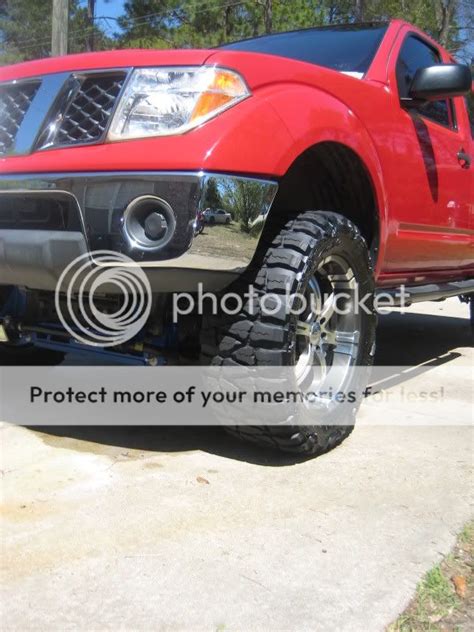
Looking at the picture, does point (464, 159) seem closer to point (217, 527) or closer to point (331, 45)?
point (331, 45)

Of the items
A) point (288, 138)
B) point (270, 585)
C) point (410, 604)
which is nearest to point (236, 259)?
point (288, 138)

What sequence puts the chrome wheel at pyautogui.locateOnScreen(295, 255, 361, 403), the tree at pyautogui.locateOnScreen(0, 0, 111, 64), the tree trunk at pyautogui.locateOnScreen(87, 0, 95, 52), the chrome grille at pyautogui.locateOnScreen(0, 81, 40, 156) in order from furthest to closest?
the tree at pyautogui.locateOnScreen(0, 0, 111, 64), the tree trunk at pyautogui.locateOnScreen(87, 0, 95, 52), the chrome wheel at pyautogui.locateOnScreen(295, 255, 361, 403), the chrome grille at pyautogui.locateOnScreen(0, 81, 40, 156)

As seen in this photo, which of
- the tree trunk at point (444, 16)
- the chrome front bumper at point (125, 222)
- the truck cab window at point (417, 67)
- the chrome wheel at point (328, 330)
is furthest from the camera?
the tree trunk at point (444, 16)

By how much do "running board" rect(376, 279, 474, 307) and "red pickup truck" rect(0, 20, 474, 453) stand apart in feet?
0.94

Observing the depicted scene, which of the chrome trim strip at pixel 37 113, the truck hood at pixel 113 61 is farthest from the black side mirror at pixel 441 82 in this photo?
the chrome trim strip at pixel 37 113

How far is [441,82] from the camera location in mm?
3375

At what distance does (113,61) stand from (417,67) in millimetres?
2221

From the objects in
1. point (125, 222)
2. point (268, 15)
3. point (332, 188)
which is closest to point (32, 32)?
point (268, 15)

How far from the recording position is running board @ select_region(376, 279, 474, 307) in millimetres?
3711

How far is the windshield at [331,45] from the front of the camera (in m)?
3.62

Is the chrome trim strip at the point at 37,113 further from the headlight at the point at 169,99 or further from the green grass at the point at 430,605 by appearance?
the green grass at the point at 430,605

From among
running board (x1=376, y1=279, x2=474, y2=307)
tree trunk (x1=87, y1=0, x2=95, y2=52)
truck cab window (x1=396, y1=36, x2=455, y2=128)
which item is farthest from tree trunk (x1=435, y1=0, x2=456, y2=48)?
running board (x1=376, y1=279, x2=474, y2=307)

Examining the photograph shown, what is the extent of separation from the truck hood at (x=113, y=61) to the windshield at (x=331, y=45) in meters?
1.39

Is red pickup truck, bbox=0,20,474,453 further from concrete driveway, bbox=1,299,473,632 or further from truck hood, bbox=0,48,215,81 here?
concrete driveway, bbox=1,299,473,632
